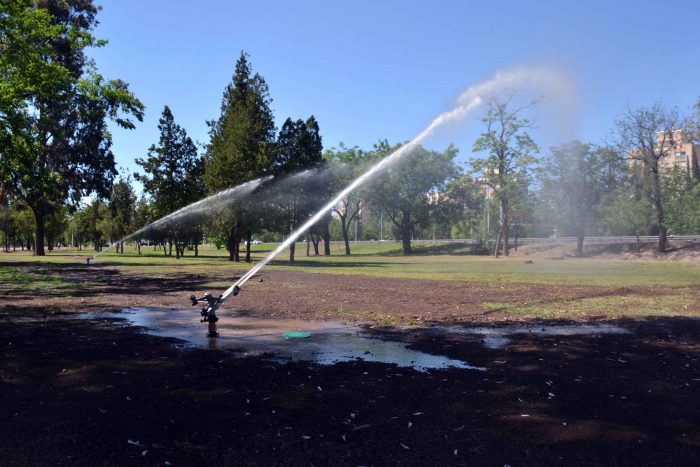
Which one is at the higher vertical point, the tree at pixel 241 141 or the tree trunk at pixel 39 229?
the tree at pixel 241 141

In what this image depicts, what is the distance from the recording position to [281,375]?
777 centimetres

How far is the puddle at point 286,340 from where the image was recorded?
9.02 meters

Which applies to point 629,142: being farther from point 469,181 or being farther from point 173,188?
point 173,188

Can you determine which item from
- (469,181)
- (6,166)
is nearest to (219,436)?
(6,166)

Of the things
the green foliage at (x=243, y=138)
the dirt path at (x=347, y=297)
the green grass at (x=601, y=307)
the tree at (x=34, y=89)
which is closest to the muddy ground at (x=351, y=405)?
the green grass at (x=601, y=307)

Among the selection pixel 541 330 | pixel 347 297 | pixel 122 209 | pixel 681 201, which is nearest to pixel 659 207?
pixel 681 201

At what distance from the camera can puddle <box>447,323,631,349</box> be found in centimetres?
1141

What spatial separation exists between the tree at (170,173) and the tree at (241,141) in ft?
40.8

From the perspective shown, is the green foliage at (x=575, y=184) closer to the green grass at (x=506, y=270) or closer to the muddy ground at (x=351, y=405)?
the green grass at (x=506, y=270)

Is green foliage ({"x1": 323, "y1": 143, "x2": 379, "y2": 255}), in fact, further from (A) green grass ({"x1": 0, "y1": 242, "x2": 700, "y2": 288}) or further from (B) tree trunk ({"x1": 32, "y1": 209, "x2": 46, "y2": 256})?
(B) tree trunk ({"x1": 32, "y1": 209, "x2": 46, "y2": 256})

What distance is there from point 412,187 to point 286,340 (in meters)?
68.1

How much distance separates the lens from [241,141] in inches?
1896

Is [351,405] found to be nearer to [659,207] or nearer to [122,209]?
[659,207]

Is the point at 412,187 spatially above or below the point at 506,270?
above
